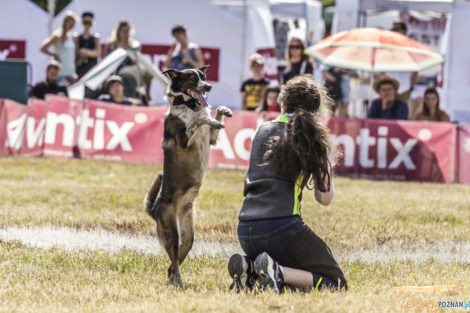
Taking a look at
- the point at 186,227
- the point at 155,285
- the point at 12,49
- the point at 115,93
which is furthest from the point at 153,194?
the point at 12,49

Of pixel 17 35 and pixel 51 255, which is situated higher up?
pixel 17 35

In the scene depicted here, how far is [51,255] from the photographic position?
6668mm

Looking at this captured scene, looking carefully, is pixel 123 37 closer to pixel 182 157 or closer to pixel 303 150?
pixel 182 157

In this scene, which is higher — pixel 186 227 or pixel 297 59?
pixel 297 59

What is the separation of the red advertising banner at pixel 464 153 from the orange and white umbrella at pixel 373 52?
5.92 feet

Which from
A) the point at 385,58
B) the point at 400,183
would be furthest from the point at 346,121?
the point at 385,58

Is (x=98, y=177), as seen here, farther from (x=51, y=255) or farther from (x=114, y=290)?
(x=114, y=290)

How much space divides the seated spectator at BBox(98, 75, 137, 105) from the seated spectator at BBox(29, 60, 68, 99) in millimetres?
1406

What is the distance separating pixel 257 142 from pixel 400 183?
27.9 ft

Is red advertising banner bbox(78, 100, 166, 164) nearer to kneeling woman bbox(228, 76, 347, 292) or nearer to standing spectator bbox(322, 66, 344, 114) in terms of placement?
standing spectator bbox(322, 66, 344, 114)

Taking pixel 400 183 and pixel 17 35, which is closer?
pixel 400 183

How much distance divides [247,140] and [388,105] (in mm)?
2951

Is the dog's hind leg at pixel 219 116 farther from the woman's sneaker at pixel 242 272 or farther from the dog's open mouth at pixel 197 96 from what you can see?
the woman's sneaker at pixel 242 272

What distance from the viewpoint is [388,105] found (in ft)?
49.9
